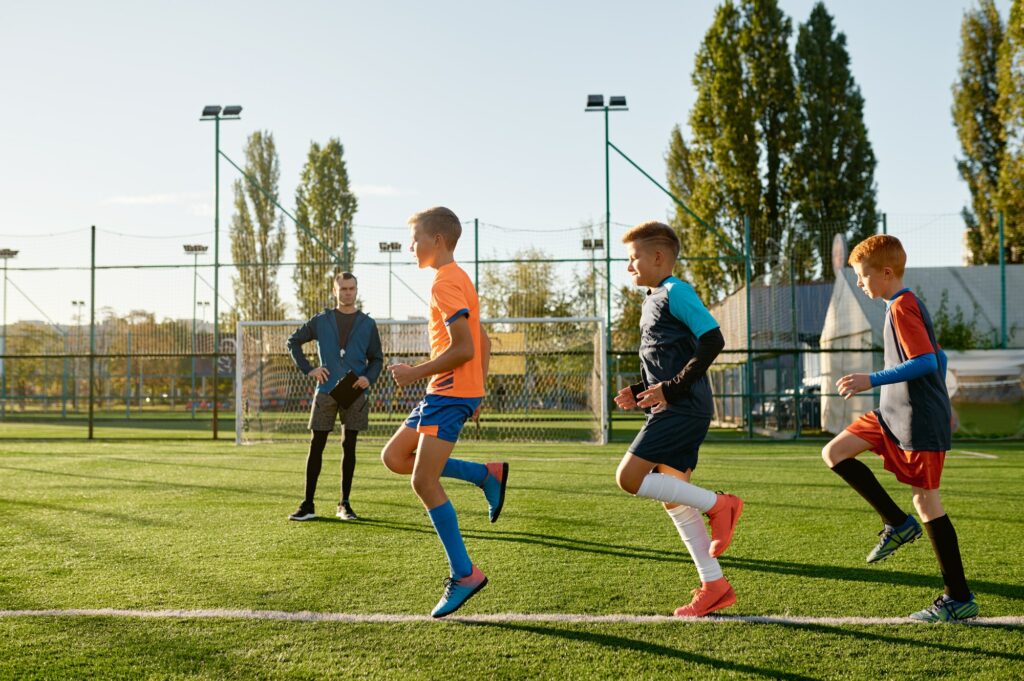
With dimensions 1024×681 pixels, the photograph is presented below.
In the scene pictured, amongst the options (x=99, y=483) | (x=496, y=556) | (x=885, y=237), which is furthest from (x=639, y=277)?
(x=99, y=483)

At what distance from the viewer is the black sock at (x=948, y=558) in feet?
11.9

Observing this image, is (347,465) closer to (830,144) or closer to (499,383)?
(499,383)

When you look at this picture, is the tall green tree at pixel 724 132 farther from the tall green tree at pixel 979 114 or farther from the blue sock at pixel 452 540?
the blue sock at pixel 452 540

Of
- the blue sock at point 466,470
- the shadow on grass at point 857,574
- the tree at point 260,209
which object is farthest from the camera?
the tree at point 260,209

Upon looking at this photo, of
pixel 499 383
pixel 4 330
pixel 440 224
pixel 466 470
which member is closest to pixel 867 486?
pixel 466 470

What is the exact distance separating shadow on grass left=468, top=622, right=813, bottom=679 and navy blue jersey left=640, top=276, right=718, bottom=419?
97 cm

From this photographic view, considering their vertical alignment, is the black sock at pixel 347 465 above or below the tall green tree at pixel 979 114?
below

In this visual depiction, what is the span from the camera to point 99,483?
8805 mm

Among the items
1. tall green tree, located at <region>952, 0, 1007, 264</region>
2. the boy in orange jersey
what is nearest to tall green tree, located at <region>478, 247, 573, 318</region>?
the boy in orange jersey

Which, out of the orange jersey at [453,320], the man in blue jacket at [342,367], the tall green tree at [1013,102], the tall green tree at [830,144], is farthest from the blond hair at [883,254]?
the tall green tree at [830,144]

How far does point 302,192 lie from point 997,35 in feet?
109

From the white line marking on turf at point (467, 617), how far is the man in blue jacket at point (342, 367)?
Result: 2.76 meters

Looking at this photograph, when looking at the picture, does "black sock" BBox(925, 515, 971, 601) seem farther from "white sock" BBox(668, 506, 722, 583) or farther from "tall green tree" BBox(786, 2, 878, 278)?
"tall green tree" BBox(786, 2, 878, 278)

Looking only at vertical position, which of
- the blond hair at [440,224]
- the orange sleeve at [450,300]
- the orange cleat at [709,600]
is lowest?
the orange cleat at [709,600]
